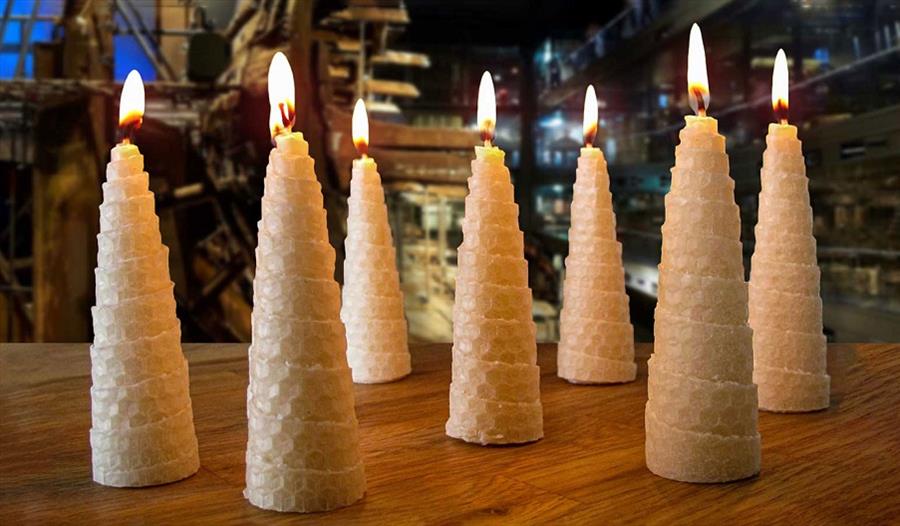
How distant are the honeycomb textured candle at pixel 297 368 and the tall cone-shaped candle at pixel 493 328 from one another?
7.5 inches

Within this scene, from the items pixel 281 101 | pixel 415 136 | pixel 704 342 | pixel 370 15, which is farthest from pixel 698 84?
pixel 370 15

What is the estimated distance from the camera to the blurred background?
198cm

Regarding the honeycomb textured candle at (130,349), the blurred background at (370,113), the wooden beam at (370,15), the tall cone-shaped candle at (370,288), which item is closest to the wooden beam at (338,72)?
the blurred background at (370,113)

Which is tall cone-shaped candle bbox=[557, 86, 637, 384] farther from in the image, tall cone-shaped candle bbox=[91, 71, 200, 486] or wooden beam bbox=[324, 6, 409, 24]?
wooden beam bbox=[324, 6, 409, 24]

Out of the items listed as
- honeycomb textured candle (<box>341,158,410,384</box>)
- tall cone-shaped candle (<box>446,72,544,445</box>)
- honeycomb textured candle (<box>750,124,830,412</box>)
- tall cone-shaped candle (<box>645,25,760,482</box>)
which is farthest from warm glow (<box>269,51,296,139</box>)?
honeycomb textured candle (<box>750,124,830,412</box>)

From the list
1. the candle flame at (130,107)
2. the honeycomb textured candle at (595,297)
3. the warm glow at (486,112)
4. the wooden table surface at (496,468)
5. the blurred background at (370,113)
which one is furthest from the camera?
the blurred background at (370,113)

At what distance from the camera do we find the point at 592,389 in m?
1.03

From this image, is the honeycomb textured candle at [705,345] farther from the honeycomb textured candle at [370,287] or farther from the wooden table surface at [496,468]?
the honeycomb textured candle at [370,287]

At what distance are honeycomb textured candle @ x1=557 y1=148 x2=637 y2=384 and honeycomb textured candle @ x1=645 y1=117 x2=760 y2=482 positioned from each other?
35cm

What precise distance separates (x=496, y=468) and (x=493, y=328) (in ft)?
0.50

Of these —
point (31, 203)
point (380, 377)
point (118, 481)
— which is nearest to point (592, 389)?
point (380, 377)

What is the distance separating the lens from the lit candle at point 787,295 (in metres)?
0.91

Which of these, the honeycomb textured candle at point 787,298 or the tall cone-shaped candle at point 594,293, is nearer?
the honeycomb textured candle at point 787,298

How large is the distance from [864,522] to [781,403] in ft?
1.16
